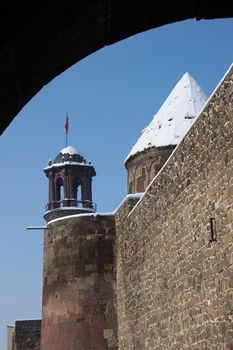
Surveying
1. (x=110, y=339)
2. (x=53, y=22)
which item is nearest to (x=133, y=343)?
(x=110, y=339)

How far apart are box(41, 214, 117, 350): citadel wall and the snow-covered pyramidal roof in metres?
6.17

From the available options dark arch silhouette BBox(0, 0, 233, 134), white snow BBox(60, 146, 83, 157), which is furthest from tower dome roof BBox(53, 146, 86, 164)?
dark arch silhouette BBox(0, 0, 233, 134)

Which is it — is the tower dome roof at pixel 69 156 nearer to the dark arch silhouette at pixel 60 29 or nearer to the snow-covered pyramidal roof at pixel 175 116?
the snow-covered pyramidal roof at pixel 175 116

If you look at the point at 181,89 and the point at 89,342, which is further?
the point at 181,89

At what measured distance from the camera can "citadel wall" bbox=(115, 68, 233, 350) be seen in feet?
27.8

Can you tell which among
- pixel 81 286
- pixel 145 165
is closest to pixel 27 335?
pixel 145 165

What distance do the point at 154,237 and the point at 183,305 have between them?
2.27 meters

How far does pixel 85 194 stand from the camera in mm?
41000

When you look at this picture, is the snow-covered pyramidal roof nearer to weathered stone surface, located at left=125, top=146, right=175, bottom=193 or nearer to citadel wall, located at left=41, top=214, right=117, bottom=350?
weathered stone surface, located at left=125, top=146, right=175, bottom=193

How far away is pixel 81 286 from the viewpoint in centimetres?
1591

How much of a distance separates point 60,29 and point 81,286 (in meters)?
14.0

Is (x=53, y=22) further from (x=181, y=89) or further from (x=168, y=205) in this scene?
(x=181, y=89)

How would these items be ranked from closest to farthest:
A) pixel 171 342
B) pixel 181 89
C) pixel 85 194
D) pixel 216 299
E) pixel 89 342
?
pixel 216 299 → pixel 171 342 → pixel 89 342 → pixel 181 89 → pixel 85 194

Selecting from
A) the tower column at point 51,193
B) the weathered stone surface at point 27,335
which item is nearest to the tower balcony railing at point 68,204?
the tower column at point 51,193
